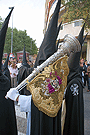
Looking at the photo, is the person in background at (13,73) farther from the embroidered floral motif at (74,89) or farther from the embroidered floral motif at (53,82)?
the embroidered floral motif at (53,82)

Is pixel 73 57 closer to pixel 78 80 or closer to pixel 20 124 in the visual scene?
pixel 78 80

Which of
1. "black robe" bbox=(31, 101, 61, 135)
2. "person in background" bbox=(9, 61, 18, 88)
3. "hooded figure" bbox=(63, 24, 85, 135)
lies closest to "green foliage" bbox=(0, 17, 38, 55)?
"person in background" bbox=(9, 61, 18, 88)

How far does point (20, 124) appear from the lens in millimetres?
3879

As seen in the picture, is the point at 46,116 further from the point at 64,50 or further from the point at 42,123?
the point at 64,50

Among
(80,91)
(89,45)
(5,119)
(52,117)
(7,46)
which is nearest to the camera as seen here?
(52,117)

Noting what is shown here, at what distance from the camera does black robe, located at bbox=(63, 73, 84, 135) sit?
2926 millimetres

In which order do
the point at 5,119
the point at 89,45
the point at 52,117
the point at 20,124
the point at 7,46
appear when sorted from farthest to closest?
1. the point at 7,46
2. the point at 89,45
3. the point at 20,124
4. the point at 5,119
5. the point at 52,117

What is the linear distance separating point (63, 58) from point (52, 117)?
0.96m

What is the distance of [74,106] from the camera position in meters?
2.92

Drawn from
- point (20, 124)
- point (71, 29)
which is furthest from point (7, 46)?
point (20, 124)

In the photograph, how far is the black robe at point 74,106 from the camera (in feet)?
9.60

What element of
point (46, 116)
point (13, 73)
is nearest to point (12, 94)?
point (46, 116)

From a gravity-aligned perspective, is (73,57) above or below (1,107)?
above

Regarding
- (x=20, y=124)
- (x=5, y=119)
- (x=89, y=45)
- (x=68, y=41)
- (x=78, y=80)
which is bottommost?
(x=20, y=124)
